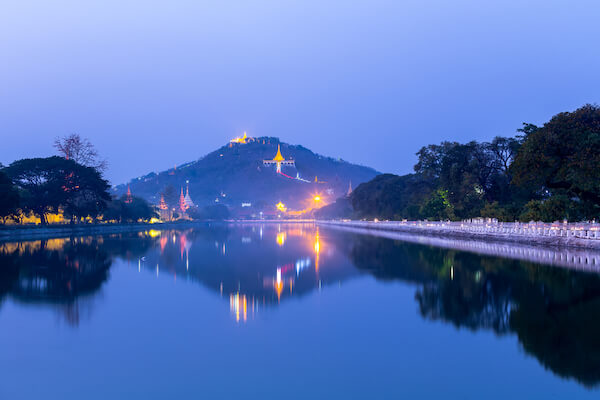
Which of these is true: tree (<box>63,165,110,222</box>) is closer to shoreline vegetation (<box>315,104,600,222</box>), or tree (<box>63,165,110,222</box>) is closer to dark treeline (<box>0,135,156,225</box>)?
dark treeline (<box>0,135,156,225</box>)

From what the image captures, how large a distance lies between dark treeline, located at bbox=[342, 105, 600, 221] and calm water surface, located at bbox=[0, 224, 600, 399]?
15.8 metres

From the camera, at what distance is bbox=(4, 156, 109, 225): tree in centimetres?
6831

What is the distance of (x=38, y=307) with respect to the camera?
40.9 feet

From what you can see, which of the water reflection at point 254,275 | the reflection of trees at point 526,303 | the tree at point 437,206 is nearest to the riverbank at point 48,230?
the water reflection at point 254,275

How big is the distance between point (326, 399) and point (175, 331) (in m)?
4.64

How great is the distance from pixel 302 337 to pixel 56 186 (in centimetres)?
6809

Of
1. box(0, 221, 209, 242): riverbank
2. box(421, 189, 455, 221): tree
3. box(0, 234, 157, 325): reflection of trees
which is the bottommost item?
box(0, 234, 157, 325): reflection of trees

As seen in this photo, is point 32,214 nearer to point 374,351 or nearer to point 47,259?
point 47,259

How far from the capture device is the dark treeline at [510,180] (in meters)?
31.2

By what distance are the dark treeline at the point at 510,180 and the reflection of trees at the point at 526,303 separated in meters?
12.0

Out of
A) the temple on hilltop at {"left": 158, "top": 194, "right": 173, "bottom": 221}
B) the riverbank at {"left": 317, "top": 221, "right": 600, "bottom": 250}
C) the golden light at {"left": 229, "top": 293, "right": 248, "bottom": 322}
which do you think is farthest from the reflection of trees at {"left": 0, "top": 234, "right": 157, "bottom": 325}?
the temple on hilltop at {"left": 158, "top": 194, "right": 173, "bottom": 221}

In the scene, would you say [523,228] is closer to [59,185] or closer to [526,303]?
[526,303]

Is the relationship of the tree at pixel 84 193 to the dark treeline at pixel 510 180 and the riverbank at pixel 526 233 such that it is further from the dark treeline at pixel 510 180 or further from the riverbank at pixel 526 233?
the riverbank at pixel 526 233

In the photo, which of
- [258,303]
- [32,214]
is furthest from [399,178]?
[258,303]
